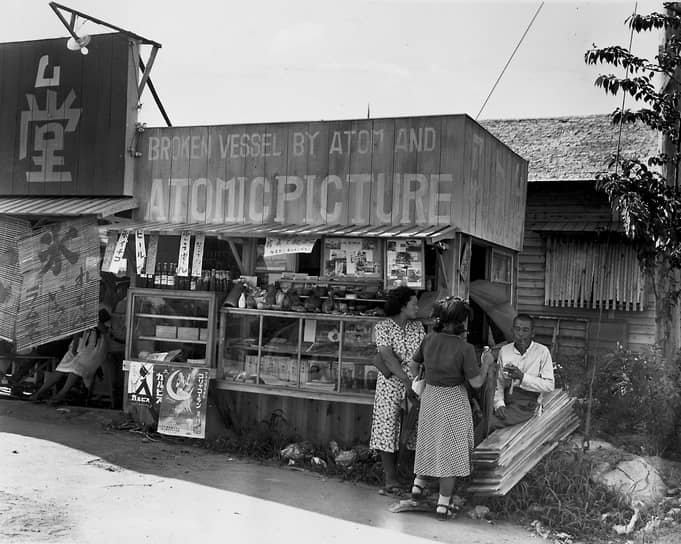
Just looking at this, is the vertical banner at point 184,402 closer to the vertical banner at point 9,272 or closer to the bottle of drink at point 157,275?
the bottle of drink at point 157,275

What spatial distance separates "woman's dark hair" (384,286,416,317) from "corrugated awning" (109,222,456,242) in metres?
0.69

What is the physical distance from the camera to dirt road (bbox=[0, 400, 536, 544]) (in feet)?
19.1

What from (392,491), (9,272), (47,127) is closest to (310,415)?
(392,491)

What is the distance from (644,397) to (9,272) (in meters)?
8.65

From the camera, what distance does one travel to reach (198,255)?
903 centimetres

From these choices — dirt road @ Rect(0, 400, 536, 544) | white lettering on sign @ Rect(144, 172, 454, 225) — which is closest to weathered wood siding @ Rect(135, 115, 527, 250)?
white lettering on sign @ Rect(144, 172, 454, 225)

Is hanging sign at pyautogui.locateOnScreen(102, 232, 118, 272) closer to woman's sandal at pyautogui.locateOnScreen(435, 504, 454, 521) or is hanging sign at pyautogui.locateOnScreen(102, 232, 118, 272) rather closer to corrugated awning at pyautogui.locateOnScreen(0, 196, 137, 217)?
corrugated awning at pyautogui.locateOnScreen(0, 196, 137, 217)

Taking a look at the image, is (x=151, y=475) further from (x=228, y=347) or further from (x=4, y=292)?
(x=4, y=292)

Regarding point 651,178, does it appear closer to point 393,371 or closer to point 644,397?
point 644,397

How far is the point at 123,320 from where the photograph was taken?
10.9 metres

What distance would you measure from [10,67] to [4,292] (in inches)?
134

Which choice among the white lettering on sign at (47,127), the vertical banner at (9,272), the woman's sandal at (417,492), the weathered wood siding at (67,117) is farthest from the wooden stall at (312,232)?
the vertical banner at (9,272)

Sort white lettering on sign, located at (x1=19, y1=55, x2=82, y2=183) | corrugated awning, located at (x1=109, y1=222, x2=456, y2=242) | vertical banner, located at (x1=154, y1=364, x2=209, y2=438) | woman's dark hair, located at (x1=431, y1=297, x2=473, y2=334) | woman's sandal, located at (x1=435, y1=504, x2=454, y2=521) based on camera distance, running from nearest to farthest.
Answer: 1. woman's sandal, located at (x1=435, y1=504, x2=454, y2=521)
2. woman's dark hair, located at (x1=431, y1=297, x2=473, y2=334)
3. corrugated awning, located at (x1=109, y1=222, x2=456, y2=242)
4. vertical banner, located at (x1=154, y1=364, x2=209, y2=438)
5. white lettering on sign, located at (x1=19, y1=55, x2=82, y2=183)

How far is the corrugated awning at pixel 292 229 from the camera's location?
7.89 meters
